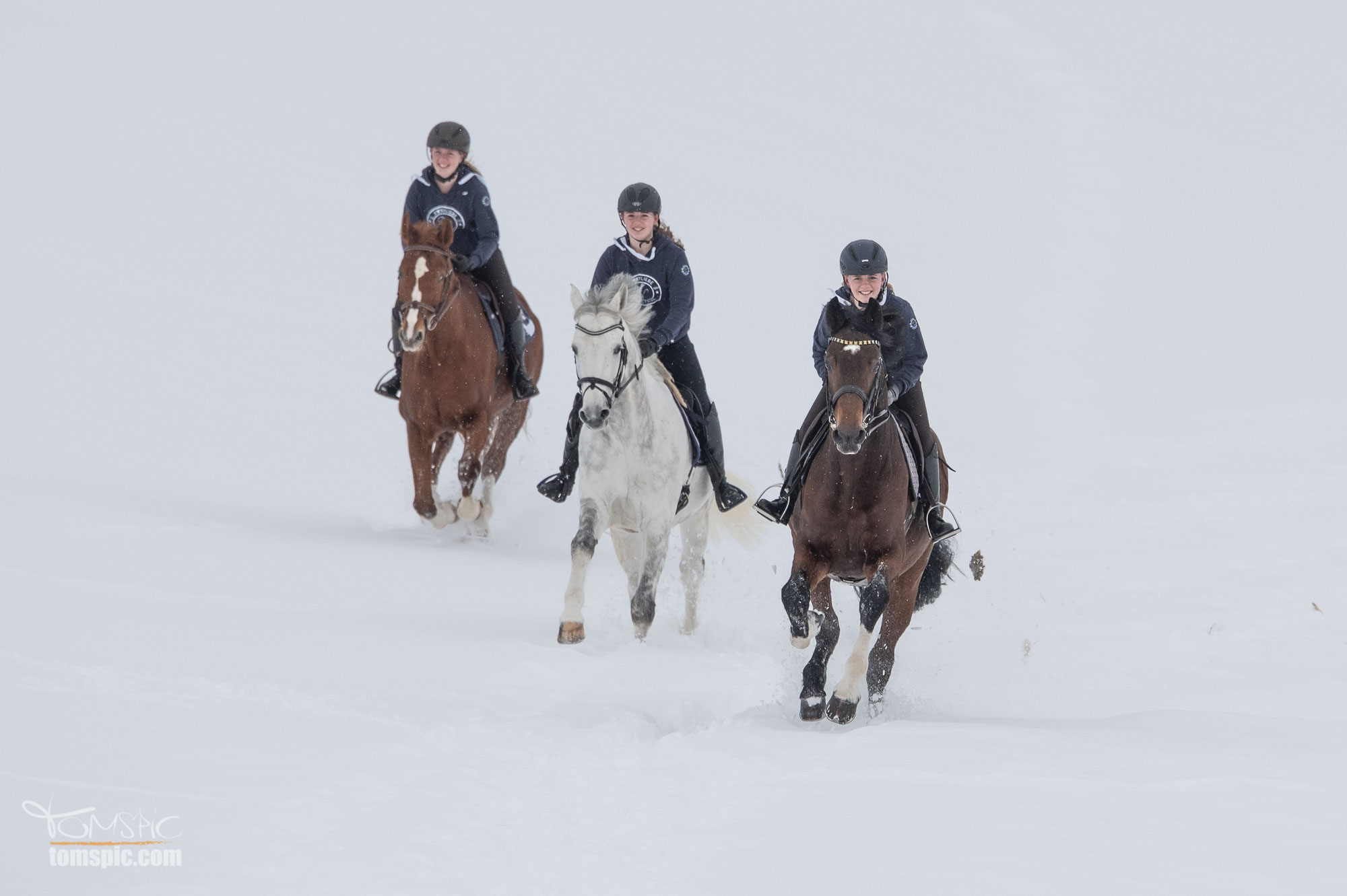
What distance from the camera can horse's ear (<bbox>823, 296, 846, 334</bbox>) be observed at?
6.63 meters

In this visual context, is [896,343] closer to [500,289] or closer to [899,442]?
[899,442]

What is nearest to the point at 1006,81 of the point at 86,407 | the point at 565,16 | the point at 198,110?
the point at 565,16

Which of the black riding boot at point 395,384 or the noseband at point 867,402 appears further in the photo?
the black riding boot at point 395,384

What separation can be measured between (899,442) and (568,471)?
2305mm

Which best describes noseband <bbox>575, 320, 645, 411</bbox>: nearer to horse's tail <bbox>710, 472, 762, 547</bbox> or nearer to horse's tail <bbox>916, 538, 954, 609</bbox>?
horse's tail <bbox>916, 538, 954, 609</bbox>

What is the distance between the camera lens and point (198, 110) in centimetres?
4022

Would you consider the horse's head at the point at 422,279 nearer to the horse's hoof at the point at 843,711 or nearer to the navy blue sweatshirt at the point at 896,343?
the navy blue sweatshirt at the point at 896,343

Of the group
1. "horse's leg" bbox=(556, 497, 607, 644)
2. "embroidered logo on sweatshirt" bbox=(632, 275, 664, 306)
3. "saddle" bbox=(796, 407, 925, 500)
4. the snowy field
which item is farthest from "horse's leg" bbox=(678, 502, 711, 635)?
"saddle" bbox=(796, 407, 925, 500)

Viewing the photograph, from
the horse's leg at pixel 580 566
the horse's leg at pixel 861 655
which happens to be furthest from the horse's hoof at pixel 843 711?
the horse's leg at pixel 580 566

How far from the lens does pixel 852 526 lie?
6.84m

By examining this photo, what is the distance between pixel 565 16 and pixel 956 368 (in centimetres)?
3148

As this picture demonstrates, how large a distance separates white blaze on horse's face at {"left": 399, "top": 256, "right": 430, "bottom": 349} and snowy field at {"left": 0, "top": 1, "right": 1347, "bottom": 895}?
174 cm

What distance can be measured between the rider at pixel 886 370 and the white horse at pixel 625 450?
950mm

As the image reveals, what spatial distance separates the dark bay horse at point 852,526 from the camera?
652 cm
